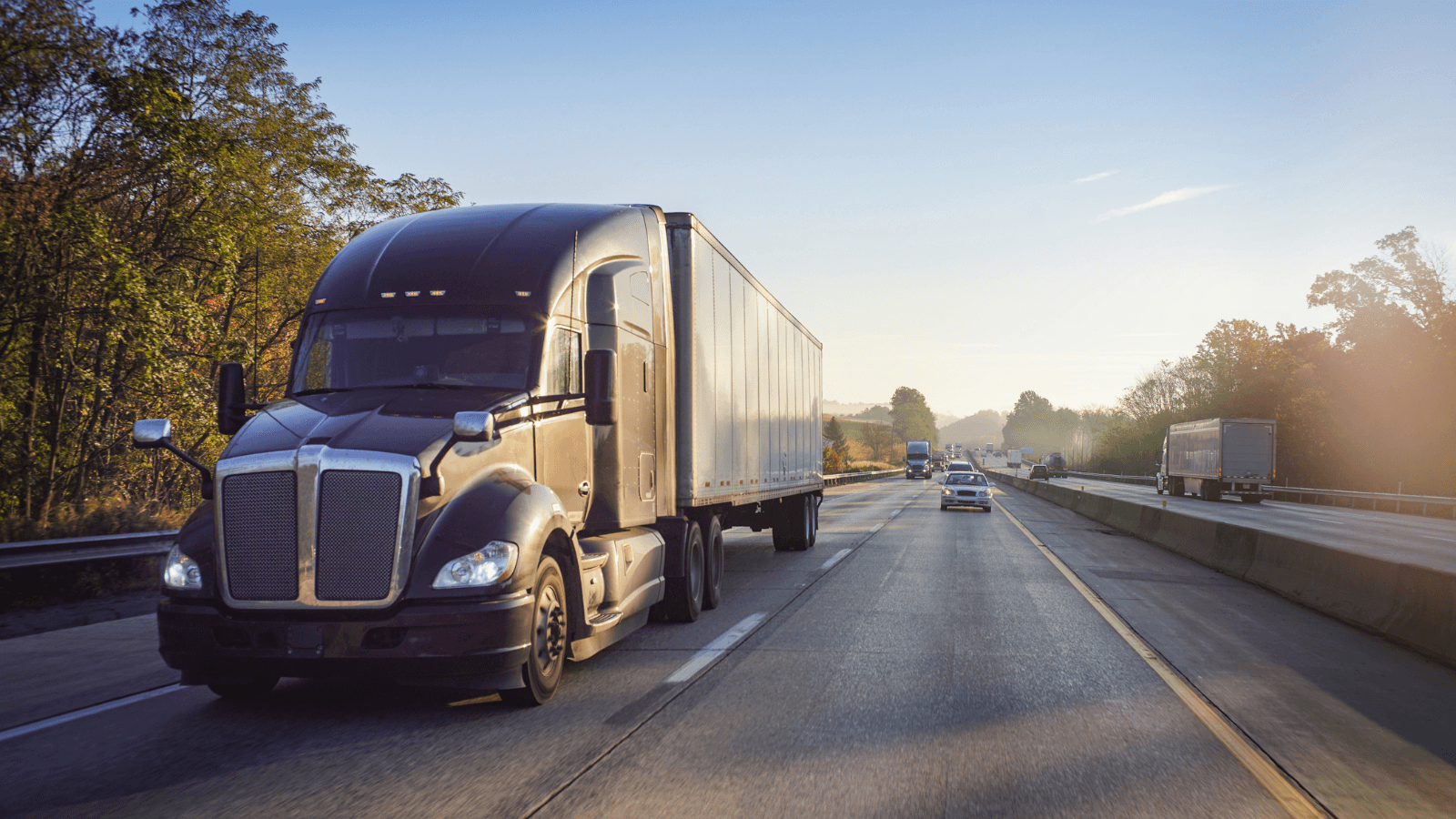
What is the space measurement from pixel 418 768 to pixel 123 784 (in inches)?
52.8

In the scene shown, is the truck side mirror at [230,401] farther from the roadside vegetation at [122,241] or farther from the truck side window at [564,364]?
the roadside vegetation at [122,241]

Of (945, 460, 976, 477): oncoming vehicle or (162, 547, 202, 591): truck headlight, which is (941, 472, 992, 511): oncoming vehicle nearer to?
(945, 460, 976, 477): oncoming vehicle

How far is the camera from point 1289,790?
4668 millimetres

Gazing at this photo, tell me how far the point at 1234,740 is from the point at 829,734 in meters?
2.28

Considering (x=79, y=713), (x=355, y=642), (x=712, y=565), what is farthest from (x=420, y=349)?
(x=712, y=565)

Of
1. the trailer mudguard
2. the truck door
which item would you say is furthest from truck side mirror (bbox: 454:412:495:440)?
the truck door

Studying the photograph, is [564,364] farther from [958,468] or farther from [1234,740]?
[958,468]

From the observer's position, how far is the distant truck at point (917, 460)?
9188 centimetres

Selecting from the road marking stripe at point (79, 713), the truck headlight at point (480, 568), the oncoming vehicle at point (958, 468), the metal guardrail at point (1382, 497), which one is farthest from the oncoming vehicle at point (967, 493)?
the truck headlight at point (480, 568)

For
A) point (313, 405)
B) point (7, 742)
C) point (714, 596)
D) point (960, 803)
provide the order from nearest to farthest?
point (960, 803)
point (7, 742)
point (313, 405)
point (714, 596)

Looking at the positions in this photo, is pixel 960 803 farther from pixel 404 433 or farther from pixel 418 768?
pixel 404 433

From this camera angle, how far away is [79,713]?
6.16 meters

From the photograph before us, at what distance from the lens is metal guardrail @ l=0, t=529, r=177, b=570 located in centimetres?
987

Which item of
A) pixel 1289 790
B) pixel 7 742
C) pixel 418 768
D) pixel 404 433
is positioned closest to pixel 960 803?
pixel 1289 790
